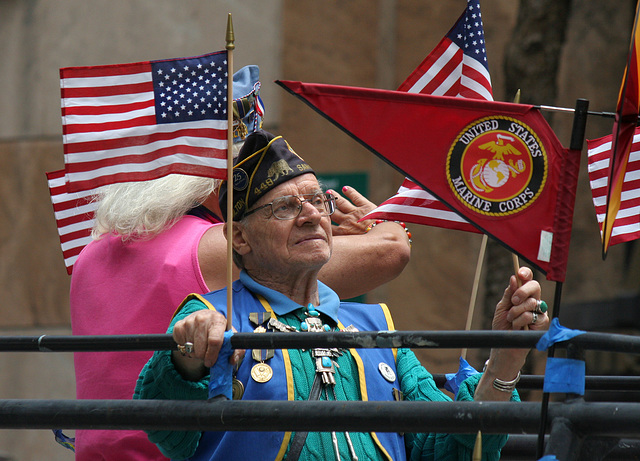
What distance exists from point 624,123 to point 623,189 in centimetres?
97

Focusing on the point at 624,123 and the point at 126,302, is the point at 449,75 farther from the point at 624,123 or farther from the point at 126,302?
the point at 126,302

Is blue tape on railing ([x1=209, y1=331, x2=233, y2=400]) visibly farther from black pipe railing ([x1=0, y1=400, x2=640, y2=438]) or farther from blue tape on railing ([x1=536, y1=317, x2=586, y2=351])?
blue tape on railing ([x1=536, y1=317, x2=586, y2=351])

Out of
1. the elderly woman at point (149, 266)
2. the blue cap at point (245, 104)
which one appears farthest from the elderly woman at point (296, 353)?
the blue cap at point (245, 104)

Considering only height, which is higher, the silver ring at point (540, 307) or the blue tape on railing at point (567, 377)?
the blue tape on railing at point (567, 377)

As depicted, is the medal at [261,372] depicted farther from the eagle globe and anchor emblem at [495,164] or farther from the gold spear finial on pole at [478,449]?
the eagle globe and anchor emblem at [495,164]

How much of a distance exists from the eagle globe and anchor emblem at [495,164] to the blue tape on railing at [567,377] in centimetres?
49

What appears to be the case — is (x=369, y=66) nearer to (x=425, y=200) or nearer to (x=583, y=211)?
(x=583, y=211)

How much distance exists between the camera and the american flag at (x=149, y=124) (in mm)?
2406

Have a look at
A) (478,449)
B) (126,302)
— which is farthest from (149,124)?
(478,449)

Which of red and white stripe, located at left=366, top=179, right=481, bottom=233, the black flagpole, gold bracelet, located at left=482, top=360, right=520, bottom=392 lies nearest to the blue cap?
red and white stripe, located at left=366, top=179, right=481, bottom=233

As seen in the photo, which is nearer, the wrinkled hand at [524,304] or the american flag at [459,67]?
the wrinkled hand at [524,304]

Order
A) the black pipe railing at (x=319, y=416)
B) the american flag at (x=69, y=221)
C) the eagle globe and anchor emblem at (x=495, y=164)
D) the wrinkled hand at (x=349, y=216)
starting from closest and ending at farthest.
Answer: the black pipe railing at (x=319, y=416) → the eagle globe and anchor emblem at (x=495, y=164) → the wrinkled hand at (x=349, y=216) → the american flag at (x=69, y=221)

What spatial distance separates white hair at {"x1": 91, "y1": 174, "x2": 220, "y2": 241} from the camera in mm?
2885

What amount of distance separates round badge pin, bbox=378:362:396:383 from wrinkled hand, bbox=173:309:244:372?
77 cm
